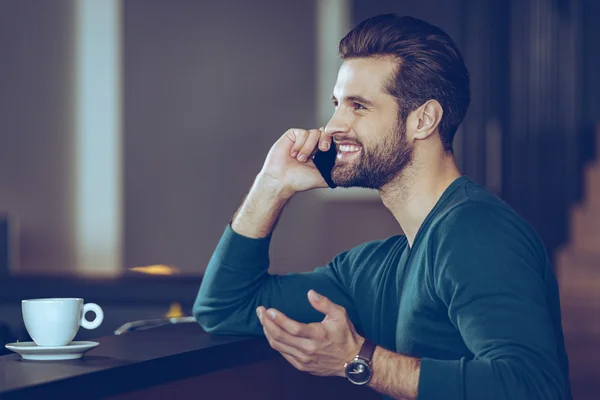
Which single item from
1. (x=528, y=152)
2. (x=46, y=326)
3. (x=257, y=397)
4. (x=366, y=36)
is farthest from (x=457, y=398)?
(x=528, y=152)

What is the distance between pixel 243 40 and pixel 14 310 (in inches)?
109

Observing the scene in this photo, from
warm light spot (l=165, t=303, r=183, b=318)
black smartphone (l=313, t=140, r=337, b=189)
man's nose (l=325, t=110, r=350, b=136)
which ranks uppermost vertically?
man's nose (l=325, t=110, r=350, b=136)

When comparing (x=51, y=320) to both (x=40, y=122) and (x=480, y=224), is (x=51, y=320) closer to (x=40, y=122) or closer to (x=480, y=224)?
(x=480, y=224)

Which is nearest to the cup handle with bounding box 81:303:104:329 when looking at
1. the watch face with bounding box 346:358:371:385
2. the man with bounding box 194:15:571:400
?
the man with bounding box 194:15:571:400

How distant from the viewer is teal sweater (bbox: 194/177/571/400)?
1.32 meters

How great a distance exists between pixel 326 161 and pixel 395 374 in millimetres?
591

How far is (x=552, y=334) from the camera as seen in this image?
4.42ft

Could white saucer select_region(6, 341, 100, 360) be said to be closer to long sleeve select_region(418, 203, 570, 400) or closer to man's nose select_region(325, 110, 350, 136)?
long sleeve select_region(418, 203, 570, 400)

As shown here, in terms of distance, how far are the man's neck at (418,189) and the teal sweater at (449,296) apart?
0.06 m

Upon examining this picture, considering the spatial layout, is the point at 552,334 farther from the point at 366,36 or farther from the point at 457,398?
the point at 366,36

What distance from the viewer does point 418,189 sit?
5.60 ft

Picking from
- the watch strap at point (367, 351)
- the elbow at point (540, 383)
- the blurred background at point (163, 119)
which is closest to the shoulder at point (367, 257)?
the watch strap at point (367, 351)

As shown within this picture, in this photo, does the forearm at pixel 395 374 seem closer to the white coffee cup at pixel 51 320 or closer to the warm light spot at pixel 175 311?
the white coffee cup at pixel 51 320

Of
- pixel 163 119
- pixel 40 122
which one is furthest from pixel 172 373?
pixel 40 122
